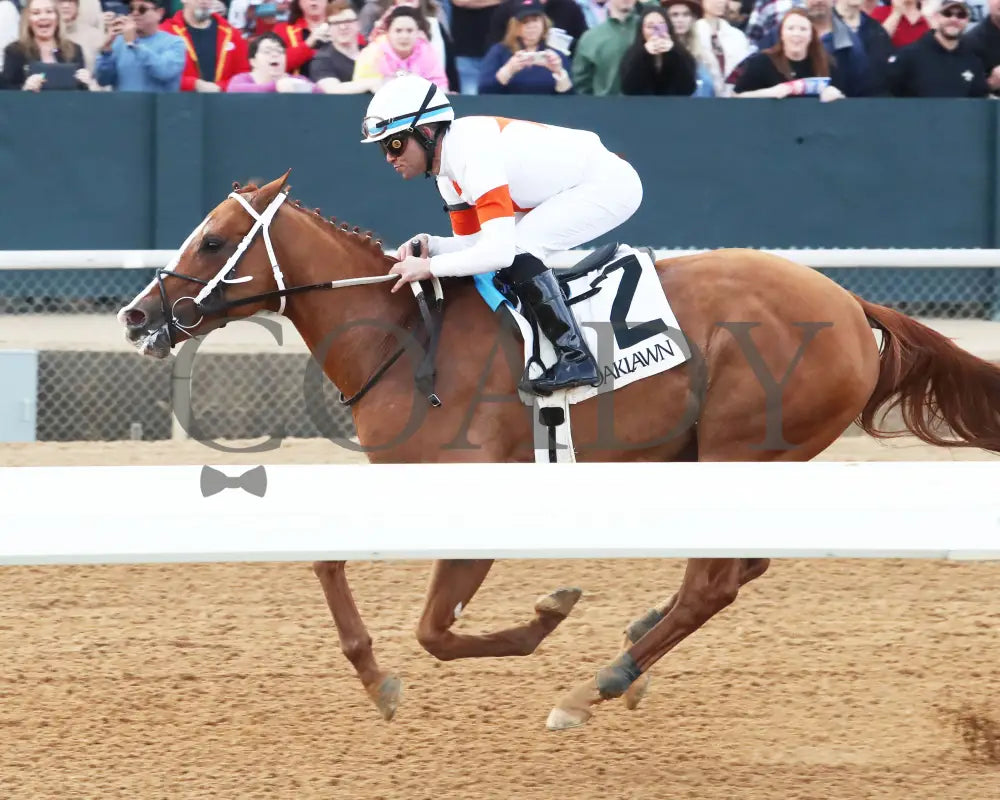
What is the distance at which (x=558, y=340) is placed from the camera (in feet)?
14.0

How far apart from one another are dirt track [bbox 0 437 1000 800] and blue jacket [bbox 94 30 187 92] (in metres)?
3.38

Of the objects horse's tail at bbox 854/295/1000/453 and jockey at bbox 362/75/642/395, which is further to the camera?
horse's tail at bbox 854/295/1000/453

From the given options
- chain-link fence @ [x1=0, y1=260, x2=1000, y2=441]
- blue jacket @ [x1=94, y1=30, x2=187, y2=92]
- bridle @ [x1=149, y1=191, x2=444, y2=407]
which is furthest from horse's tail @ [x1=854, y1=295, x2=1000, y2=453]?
blue jacket @ [x1=94, y1=30, x2=187, y2=92]

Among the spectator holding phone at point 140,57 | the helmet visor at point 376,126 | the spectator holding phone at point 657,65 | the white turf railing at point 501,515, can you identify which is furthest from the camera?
the spectator holding phone at point 657,65

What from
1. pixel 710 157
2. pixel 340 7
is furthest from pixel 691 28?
pixel 340 7

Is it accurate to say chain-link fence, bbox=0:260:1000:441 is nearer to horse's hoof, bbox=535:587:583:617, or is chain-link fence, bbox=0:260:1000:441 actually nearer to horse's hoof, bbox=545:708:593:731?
horse's hoof, bbox=535:587:583:617

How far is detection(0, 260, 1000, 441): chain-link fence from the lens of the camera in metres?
7.57

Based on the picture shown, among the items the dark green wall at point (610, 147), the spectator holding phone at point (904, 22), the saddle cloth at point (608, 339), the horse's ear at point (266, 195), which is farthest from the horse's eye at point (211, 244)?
the spectator holding phone at point (904, 22)

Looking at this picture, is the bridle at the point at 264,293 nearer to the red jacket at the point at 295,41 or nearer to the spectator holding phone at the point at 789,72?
the red jacket at the point at 295,41

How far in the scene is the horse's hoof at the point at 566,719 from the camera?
416 cm

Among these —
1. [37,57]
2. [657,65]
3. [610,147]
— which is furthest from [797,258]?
[37,57]

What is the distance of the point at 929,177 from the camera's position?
8867 mm

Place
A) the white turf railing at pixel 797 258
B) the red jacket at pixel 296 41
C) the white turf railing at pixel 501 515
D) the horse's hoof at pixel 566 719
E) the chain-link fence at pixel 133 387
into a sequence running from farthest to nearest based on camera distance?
the red jacket at pixel 296 41
the chain-link fence at pixel 133 387
the white turf railing at pixel 797 258
the horse's hoof at pixel 566 719
the white turf railing at pixel 501 515

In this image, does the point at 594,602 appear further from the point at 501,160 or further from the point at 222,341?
the point at 222,341
